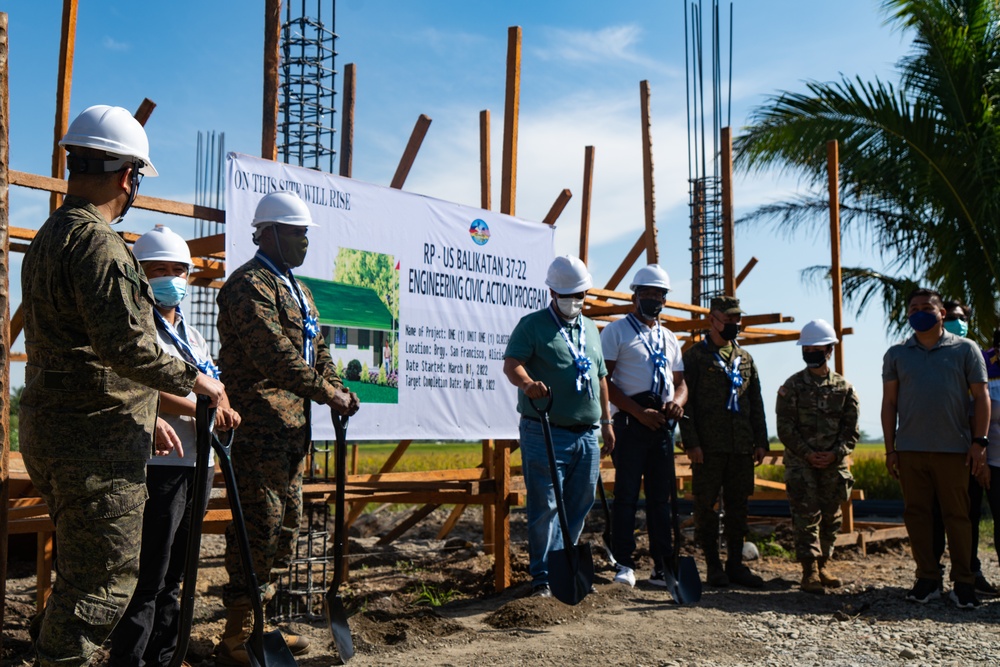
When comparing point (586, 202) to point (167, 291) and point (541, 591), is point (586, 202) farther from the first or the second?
point (167, 291)

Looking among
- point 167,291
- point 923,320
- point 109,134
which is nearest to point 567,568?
point 167,291

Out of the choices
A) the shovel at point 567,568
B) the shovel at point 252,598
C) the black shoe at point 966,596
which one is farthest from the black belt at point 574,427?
the black shoe at point 966,596

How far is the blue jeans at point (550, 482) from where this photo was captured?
618 cm

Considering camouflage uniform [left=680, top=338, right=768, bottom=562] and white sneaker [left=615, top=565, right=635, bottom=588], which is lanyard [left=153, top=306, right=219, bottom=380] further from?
camouflage uniform [left=680, top=338, right=768, bottom=562]

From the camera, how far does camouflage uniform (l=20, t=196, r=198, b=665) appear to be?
10.4ft

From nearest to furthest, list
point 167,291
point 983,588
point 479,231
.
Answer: point 167,291
point 479,231
point 983,588

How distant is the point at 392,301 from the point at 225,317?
1840 mm

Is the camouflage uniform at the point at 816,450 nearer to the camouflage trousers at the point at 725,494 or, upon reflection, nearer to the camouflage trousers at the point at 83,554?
the camouflage trousers at the point at 725,494

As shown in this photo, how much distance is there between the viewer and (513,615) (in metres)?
5.84

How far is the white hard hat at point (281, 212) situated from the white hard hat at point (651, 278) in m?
2.74

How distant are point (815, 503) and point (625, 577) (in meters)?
1.57

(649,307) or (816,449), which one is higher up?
(649,307)

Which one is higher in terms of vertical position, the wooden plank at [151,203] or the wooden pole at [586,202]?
the wooden pole at [586,202]

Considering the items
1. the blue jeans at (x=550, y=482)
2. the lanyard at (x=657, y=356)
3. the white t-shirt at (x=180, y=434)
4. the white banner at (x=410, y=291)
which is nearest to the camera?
the white t-shirt at (x=180, y=434)
